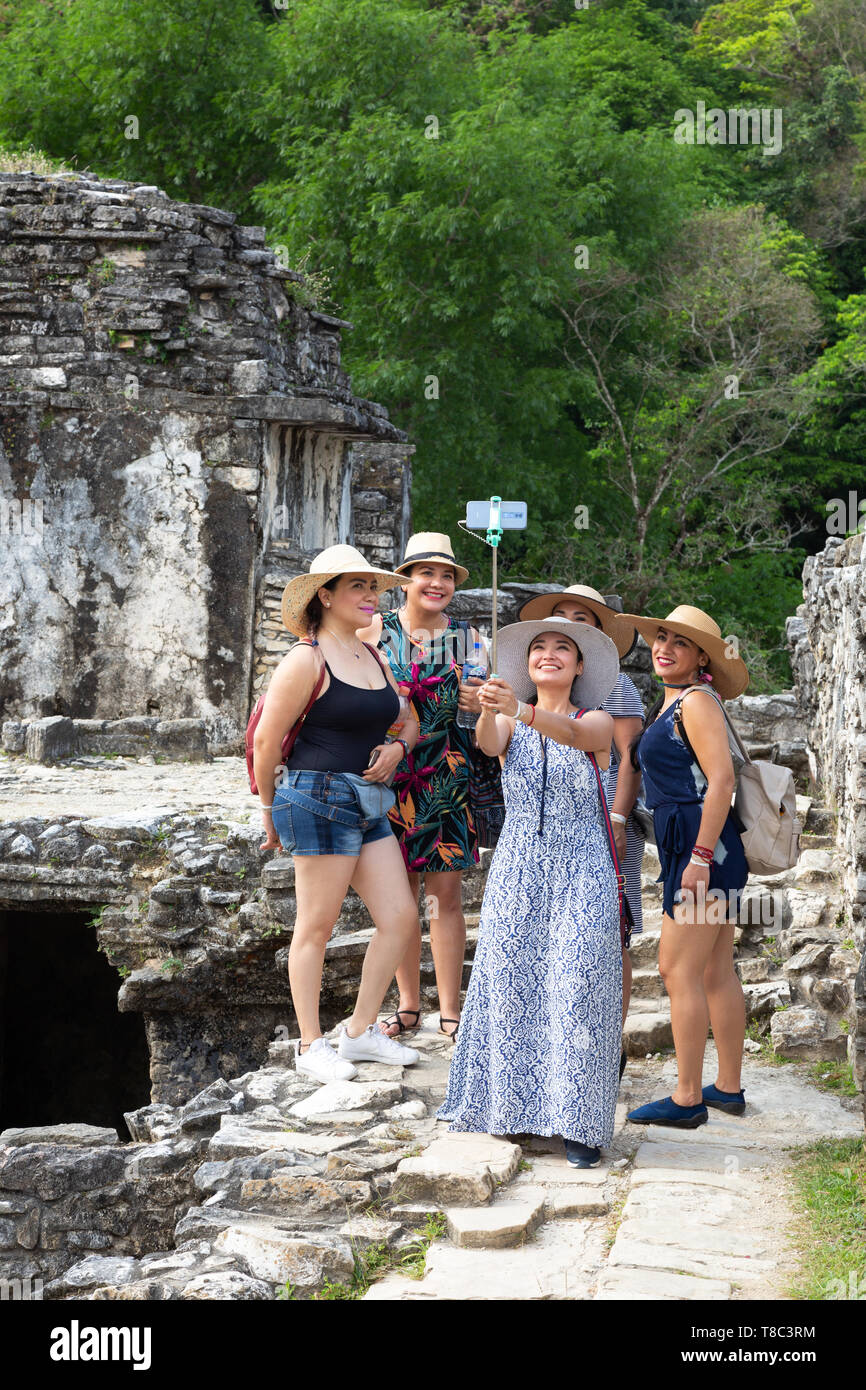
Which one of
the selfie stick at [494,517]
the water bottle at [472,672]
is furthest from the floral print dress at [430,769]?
the selfie stick at [494,517]

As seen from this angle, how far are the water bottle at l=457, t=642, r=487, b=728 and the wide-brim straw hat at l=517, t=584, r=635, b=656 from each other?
0.73 ft

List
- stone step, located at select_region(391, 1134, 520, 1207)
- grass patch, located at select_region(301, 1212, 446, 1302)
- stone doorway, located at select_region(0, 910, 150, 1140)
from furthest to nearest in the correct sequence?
1. stone doorway, located at select_region(0, 910, 150, 1140)
2. stone step, located at select_region(391, 1134, 520, 1207)
3. grass patch, located at select_region(301, 1212, 446, 1302)

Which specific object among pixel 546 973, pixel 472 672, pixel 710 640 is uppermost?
pixel 710 640

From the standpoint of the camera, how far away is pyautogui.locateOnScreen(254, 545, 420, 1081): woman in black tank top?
16.1ft

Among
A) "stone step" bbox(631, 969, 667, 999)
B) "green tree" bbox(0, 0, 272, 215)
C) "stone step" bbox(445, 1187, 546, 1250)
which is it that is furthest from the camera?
"green tree" bbox(0, 0, 272, 215)

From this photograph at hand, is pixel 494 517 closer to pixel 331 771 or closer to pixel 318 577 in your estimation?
pixel 318 577

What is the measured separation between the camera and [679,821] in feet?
15.6

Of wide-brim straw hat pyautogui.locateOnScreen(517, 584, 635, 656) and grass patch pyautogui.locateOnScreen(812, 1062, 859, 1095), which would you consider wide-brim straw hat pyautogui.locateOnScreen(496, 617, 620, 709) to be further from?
grass patch pyautogui.locateOnScreen(812, 1062, 859, 1095)

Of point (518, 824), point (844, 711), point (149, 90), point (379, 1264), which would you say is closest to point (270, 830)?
point (518, 824)

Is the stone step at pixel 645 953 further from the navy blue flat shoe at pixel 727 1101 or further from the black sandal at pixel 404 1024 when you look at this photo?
the navy blue flat shoe at pixel 727 1101

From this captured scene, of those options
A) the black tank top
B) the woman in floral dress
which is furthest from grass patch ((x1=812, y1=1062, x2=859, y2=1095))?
the black tank top

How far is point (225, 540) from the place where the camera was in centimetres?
1191

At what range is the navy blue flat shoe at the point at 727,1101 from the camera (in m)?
→ 4.96

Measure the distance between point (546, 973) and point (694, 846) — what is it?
27.0 inches
